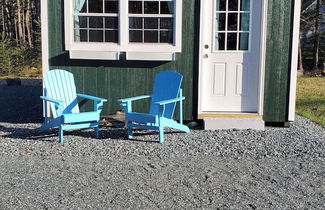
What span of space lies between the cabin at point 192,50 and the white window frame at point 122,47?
14 millimetres

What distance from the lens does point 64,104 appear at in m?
5.87

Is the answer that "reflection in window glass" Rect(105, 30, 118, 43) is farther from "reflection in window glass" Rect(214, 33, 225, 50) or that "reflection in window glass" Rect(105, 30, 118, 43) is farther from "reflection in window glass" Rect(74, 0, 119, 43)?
"reflection in window glass" Rect(214, 33, 225, 50)

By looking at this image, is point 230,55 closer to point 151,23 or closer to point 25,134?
point 151,23

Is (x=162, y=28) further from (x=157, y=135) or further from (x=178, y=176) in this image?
(x=178, y=176)

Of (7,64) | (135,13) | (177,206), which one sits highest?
(135,13)

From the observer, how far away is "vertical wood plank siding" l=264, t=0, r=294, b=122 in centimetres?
607

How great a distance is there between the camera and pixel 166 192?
3684 millimetres

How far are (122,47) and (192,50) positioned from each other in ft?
3.34

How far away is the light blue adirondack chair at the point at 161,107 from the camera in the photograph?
210 inches

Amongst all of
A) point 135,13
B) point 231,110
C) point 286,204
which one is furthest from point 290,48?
point 286,204

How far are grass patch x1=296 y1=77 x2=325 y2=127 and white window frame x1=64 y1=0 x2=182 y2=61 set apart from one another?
8.95ft

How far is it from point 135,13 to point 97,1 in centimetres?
58

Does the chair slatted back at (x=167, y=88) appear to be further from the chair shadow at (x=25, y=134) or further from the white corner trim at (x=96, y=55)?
the chair shadow at (x=25, y=134)

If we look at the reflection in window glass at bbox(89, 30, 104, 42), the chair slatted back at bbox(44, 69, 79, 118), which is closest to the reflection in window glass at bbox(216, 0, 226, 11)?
the reflection in window glass at bbox(89, 30, 104, 42)
